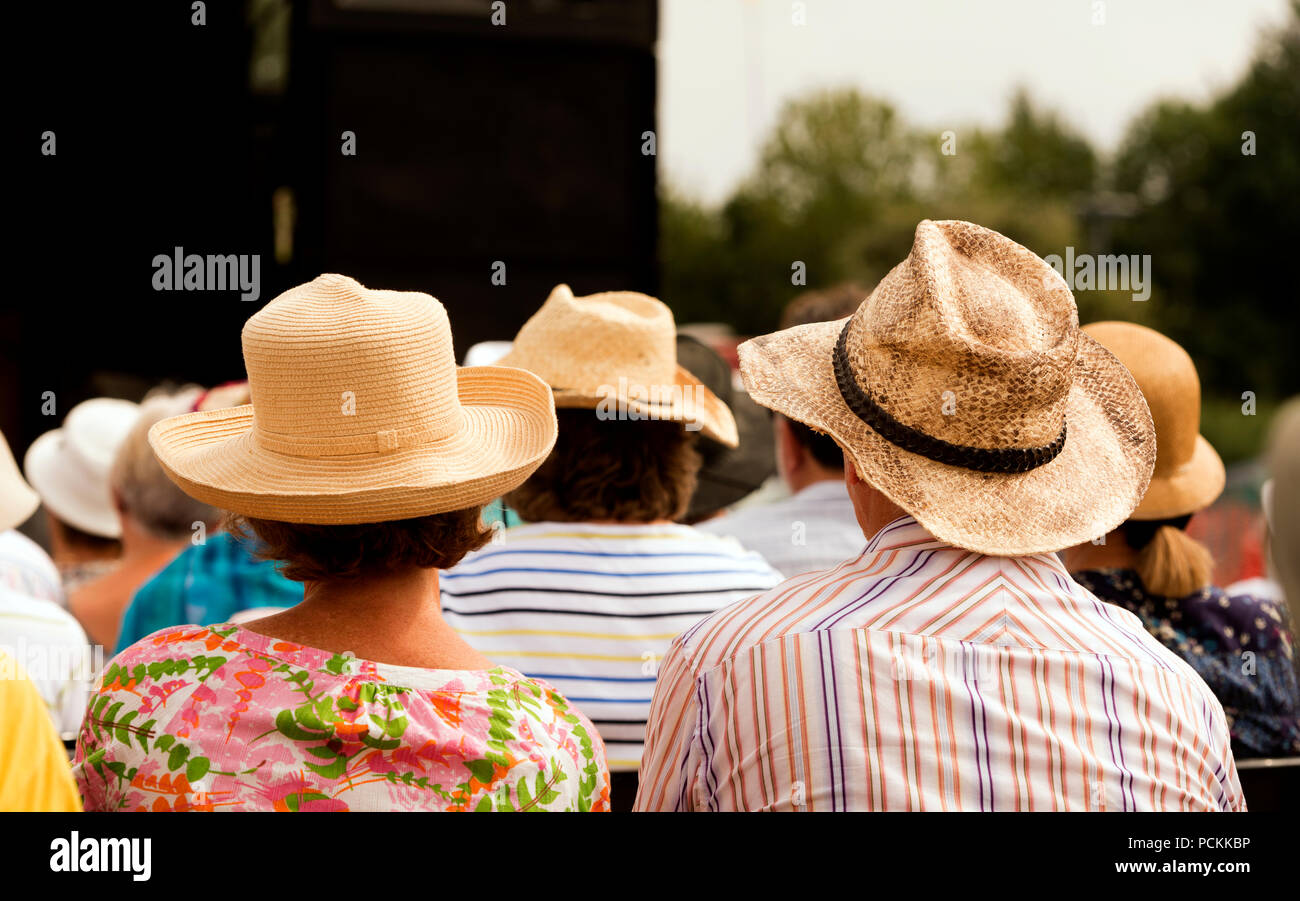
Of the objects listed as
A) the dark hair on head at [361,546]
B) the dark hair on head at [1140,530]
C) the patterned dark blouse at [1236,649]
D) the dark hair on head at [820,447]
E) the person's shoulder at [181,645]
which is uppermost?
the dark hair on head at [361,546]

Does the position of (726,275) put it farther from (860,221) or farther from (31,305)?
(31,305)

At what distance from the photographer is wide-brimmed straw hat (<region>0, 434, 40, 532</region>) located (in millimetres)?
2145

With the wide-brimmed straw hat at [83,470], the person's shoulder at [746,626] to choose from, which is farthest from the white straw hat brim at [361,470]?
the wide-brimmed straw hat at [83,470]

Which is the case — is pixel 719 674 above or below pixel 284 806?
above

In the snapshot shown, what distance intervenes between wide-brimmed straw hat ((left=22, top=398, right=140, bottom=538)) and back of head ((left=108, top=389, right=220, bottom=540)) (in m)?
0.67

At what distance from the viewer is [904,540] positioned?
1.56 m

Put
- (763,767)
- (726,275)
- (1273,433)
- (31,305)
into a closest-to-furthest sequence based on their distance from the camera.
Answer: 1. (1273,433)
2. (763,767)
3. (31,305)
4. (726,275)

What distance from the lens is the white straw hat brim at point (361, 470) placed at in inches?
65.4

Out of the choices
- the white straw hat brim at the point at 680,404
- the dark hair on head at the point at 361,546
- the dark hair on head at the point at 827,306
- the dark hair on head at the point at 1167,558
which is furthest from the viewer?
the dark hair on head at the point at 827,306

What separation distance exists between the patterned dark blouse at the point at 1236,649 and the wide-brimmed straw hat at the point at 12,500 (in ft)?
6.07

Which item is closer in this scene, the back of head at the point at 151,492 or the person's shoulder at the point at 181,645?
the person's shoulder at the point at 181,645

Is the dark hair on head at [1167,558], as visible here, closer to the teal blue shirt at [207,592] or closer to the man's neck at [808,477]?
the man's neck at [808,477]

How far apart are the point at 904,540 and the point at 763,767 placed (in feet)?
1.04
